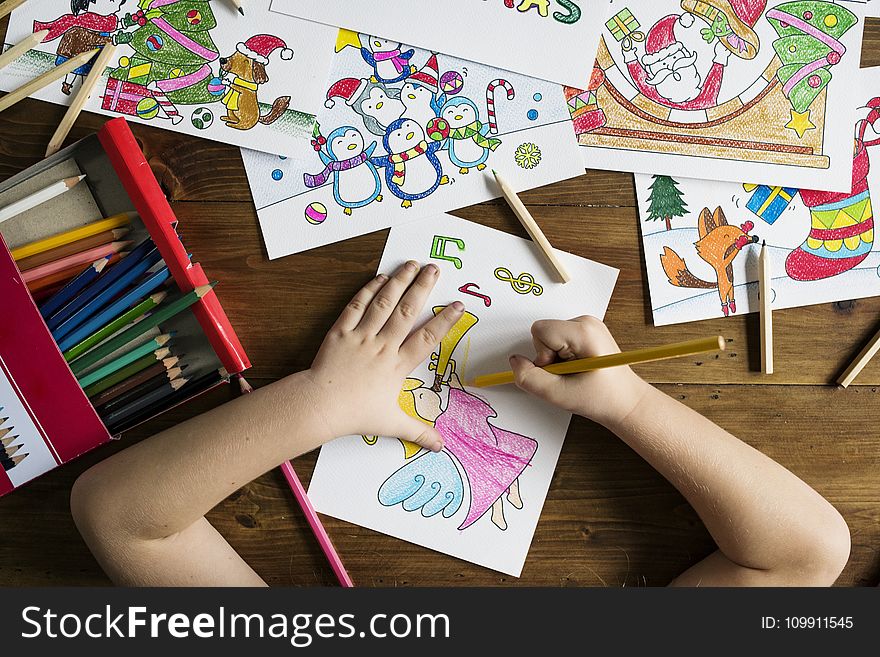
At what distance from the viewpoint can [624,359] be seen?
0.56 meters

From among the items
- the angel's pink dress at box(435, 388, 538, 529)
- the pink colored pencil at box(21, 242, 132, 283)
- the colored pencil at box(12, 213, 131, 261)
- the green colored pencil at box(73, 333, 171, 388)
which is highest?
the colored pencil at box(12, 213, 131, 261)

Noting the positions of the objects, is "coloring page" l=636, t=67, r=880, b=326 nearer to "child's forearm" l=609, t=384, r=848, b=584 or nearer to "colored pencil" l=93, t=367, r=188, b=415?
"child's forearm" l=609, t=384, r=848, b=584

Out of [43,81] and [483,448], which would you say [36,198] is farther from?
[483,448]

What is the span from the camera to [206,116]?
25.8 inches

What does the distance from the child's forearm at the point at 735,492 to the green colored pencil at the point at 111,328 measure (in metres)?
0.45

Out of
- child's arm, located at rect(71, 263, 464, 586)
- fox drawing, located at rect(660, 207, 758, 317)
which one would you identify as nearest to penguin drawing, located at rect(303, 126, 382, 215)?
child's arm, located at rect(71, 263, 464, 586)

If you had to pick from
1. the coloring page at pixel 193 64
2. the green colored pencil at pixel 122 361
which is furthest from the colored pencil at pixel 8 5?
the green colored pencil at pixel 122 361

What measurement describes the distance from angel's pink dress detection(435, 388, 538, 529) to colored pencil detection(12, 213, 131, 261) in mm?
357

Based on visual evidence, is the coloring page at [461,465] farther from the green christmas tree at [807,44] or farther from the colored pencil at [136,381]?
the green christmas tree at [807,44]

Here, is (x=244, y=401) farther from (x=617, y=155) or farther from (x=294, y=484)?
(x=617, y=155)

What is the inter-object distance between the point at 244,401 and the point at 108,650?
26cm

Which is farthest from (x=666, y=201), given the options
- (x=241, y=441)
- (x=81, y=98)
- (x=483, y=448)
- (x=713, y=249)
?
(x=81, y=98)

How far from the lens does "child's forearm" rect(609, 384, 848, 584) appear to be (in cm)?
65

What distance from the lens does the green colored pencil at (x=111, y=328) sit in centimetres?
61
